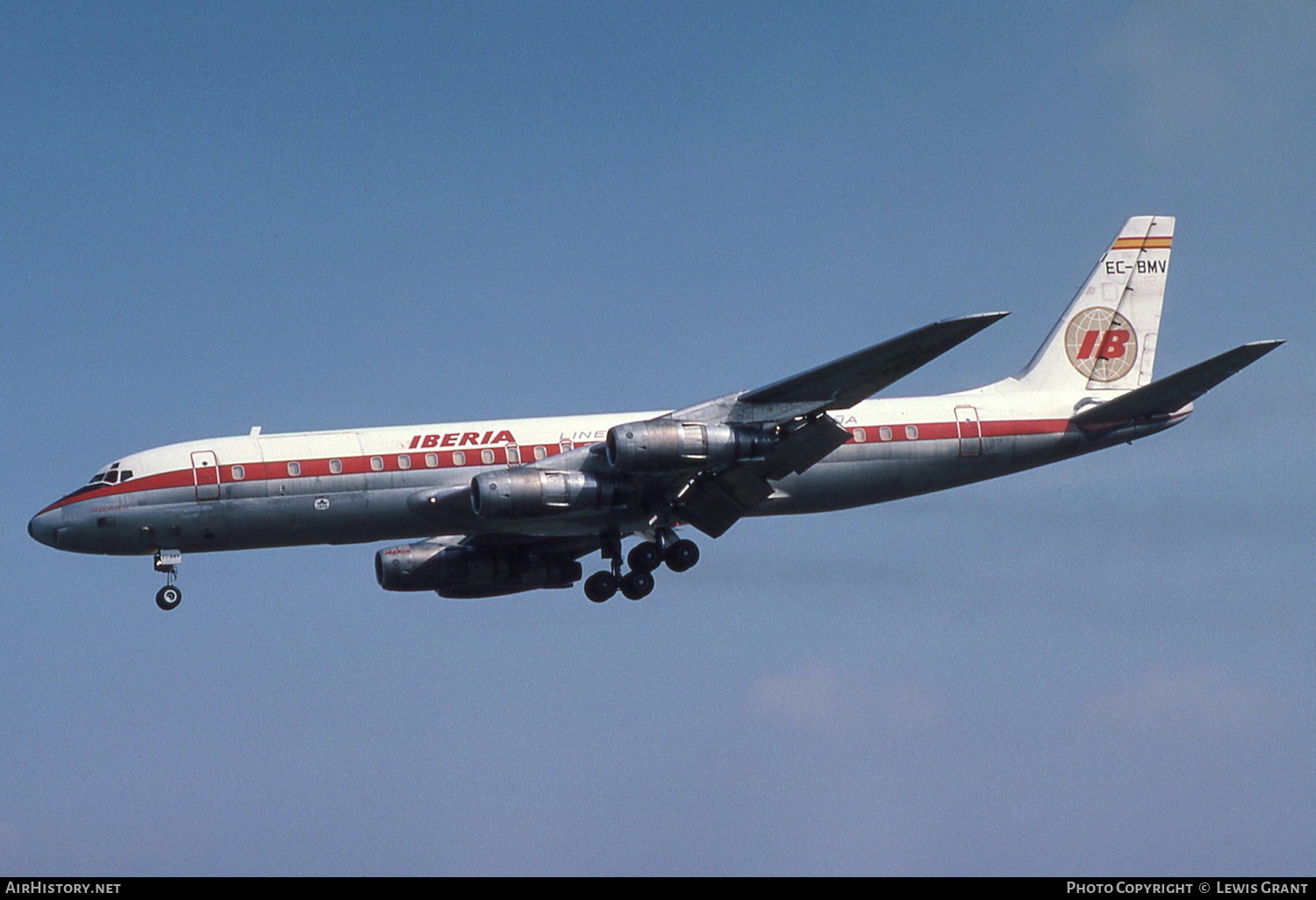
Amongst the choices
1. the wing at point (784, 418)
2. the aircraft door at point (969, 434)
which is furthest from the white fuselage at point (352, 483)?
the wing at point (784, 418)

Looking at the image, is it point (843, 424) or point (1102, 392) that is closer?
point (843, 424)

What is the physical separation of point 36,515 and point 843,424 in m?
19.5

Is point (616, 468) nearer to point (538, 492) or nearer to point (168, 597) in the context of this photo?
point (538, 492)

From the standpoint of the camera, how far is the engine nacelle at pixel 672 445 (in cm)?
3484

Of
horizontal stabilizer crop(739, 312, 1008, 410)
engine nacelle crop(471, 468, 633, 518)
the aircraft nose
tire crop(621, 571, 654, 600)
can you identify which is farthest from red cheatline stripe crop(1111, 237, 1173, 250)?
the aircraft nose

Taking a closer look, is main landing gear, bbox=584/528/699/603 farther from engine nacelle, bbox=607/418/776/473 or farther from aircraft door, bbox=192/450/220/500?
aircraft door, bbox=192/450/220/500

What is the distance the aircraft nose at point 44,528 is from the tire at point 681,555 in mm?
14434

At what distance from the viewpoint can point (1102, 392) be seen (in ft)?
137

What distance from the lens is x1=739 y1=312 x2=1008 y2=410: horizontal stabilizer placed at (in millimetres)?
32375

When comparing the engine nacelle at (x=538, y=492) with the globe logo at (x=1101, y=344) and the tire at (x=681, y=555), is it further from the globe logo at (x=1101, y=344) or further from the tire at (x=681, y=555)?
the globe logo at (x=1101, y=344)

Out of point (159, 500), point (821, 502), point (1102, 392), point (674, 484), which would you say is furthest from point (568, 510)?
point (1102, 392)
